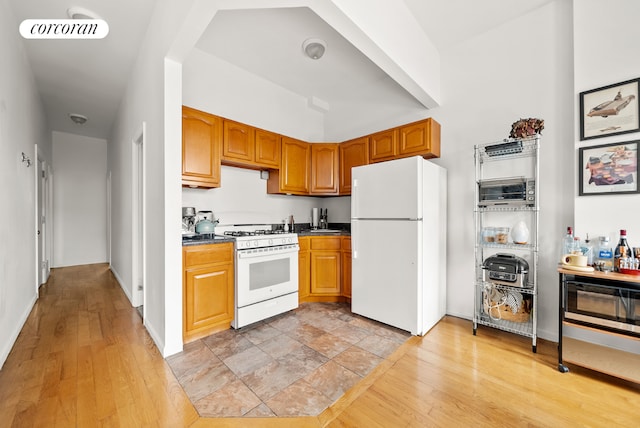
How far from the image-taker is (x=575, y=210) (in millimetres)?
2211

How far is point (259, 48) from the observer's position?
2994 millimetres

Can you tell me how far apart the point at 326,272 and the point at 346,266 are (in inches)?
10.9

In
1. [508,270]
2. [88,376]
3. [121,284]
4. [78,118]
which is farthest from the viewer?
[78,118]

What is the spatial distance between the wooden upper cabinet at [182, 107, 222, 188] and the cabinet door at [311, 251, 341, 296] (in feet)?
5.04

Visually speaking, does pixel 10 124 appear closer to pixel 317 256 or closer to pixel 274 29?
pixel 274 29

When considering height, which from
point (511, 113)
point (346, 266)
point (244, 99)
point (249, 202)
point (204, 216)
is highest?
point (244, 99)

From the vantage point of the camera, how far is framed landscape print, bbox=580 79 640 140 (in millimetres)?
1999

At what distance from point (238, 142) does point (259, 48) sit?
3.54 feet

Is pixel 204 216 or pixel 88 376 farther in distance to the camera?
pixel 204 216

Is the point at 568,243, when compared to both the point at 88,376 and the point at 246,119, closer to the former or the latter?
the point at 246,119

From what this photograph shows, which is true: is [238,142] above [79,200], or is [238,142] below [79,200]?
above

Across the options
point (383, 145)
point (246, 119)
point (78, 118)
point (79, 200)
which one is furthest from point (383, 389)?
point (79, 200)

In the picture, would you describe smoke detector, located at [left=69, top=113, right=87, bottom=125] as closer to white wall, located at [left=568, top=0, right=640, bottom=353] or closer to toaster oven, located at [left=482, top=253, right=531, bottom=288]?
toaster oven, located at [left=482, top=253, right=531, bottom=288]

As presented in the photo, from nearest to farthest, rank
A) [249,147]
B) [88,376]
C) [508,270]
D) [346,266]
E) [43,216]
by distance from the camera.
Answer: [88,376]
[508,270]
[249,147]
[346,266]
[43,216]
